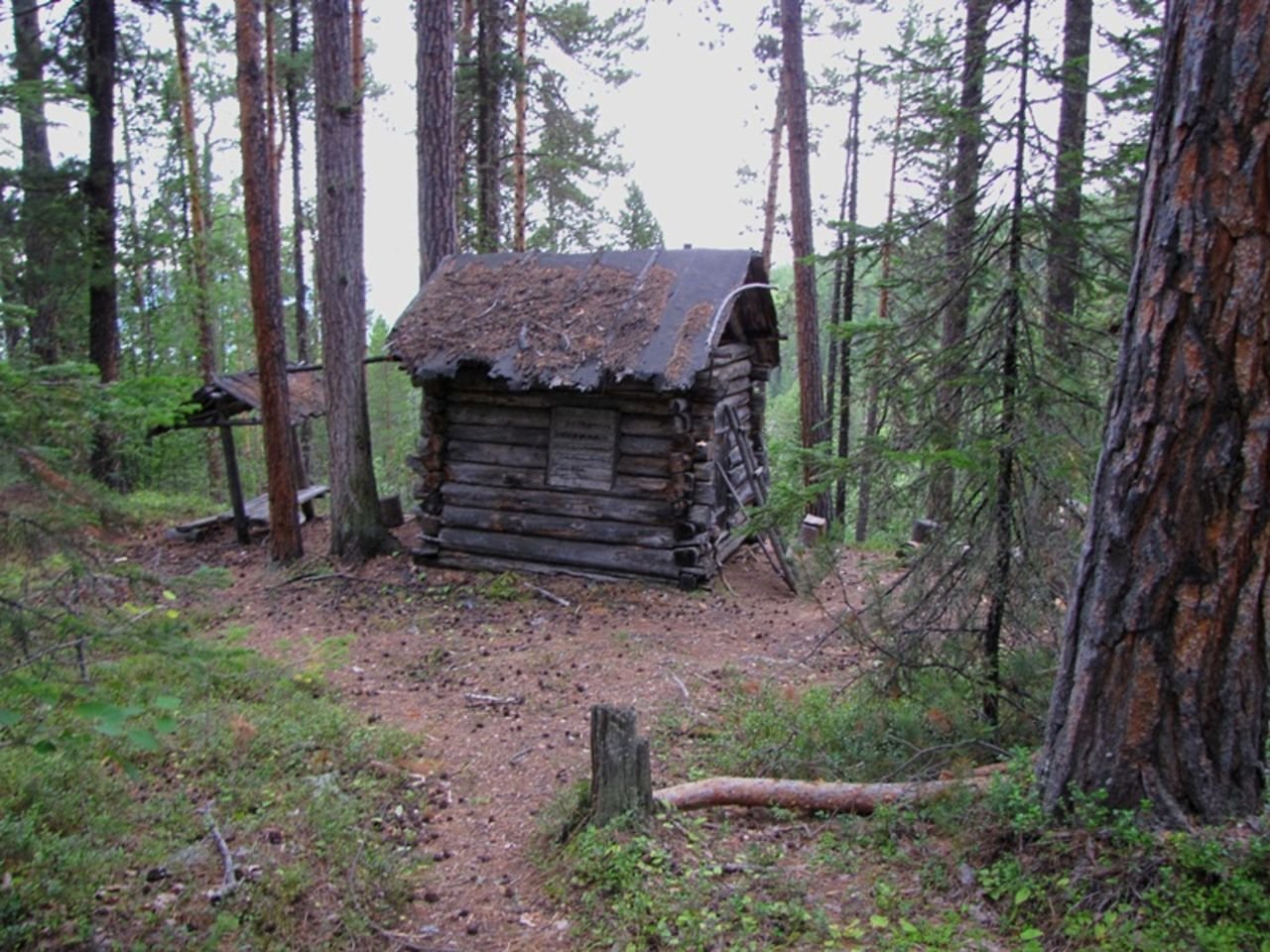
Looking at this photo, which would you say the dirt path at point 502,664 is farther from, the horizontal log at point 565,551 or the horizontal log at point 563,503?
the horizontal log at point 563,503

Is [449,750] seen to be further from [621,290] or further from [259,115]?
[259,115]

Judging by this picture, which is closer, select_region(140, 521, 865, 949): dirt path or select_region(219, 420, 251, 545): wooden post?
select_region(140, 521, 865, 949): dirt path

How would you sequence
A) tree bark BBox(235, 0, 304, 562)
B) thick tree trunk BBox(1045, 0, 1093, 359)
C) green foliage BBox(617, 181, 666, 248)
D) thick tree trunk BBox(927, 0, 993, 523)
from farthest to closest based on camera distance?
green foliage BBox(617, 181, 666, 248) → tree bark BBox(235, 0, 304, 562) → thick tree trunk BBox(927, 0, 993, 523) → thick tree trunk BBox(1045, 0, 1093, 359)

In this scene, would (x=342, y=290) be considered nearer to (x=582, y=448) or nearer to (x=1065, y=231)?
(x=582, y=448)

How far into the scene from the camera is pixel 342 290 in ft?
39.9

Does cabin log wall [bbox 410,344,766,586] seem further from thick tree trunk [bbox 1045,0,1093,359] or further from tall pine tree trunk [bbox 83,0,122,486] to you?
tall pine tree trunk [bbox 83,0,122,486]

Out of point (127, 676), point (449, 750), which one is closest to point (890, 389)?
point (449, 750)

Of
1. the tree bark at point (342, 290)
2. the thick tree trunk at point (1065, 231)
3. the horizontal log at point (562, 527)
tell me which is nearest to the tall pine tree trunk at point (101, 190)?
the tree bark at point (342, 290)

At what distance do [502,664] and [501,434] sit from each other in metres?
4.17

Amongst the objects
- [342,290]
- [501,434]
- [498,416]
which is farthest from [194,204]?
[501,434]

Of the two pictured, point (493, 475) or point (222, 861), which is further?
point (493, 475)

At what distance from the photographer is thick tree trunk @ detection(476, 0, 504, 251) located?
19.0 metres

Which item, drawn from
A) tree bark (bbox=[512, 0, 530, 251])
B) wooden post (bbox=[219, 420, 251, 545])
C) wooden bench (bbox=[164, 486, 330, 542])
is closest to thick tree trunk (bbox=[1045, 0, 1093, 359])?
wooden bench (bbox=[164, 486, 330, 542])

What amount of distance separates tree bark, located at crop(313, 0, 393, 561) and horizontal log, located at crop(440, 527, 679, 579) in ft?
4.59
